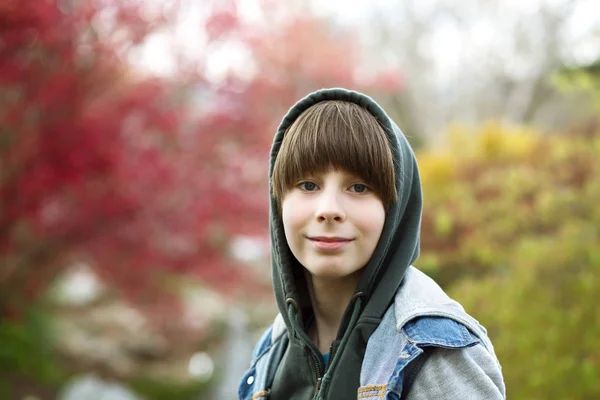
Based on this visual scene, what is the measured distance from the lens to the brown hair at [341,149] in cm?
146

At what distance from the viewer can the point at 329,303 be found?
1.62 metres

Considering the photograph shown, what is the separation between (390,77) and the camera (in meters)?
7.08

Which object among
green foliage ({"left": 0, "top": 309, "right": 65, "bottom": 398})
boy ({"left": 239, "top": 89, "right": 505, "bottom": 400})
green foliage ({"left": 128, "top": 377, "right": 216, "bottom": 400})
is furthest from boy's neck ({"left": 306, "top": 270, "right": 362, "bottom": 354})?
green foliage ({"left": 128, "top": 377, "right": 216, "bottom": 400})

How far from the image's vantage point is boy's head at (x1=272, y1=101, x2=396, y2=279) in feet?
4.76

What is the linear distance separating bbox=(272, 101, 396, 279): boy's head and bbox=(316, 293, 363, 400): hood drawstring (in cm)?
7

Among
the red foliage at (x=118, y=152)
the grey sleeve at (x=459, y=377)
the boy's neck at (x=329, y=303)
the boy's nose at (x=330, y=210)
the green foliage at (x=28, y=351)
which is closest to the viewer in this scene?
the grey sleeve at (x=459, y=377)

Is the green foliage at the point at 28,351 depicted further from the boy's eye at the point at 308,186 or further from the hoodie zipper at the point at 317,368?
the boy's eye at the point at 308,186

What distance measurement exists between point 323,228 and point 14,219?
380 centimetres

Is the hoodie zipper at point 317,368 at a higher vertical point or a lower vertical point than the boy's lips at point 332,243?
lower

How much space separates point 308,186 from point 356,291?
255 millimetres

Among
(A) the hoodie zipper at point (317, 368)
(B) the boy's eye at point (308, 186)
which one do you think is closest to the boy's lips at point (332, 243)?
(B) the boy's eye at point (308, 186)

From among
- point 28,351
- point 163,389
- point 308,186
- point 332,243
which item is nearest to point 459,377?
point 332,243

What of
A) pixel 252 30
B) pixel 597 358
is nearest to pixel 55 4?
pixel 252 30

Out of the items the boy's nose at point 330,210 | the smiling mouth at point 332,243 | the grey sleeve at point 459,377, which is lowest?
the grey sleeve at point 459,377
